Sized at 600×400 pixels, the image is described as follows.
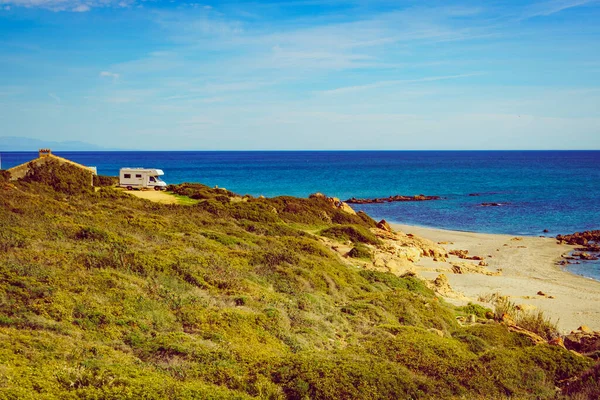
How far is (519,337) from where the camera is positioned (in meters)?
13.4

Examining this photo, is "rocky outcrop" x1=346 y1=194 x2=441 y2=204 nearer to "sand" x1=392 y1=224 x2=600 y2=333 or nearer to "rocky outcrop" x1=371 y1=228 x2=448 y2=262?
"sand" x1=392 y1=224 x2=600 y2=333

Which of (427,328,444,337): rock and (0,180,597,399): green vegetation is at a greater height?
(0,180,597,399): green vegetation

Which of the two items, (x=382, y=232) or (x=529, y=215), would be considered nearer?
(x=382, y=232)

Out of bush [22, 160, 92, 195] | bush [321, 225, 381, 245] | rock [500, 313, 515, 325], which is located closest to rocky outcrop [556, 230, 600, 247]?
bush [321, 225, 381, 245]

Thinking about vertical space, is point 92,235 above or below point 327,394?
above

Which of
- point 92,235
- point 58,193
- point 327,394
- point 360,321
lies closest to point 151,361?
point 327,394

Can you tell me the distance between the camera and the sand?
67.7 ft

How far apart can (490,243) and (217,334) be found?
34667 mm

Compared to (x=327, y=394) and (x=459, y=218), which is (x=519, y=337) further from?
(x=459, y=218)

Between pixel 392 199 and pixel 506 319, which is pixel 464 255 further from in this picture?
pixel 392 199

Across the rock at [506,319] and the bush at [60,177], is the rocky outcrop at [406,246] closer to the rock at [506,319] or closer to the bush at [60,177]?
the rock at [506,319]

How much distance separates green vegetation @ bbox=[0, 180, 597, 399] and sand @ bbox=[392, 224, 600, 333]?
489 centimetres

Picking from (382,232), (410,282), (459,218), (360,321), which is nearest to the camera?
(360,321)

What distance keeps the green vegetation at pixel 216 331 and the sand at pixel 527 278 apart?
489cm
